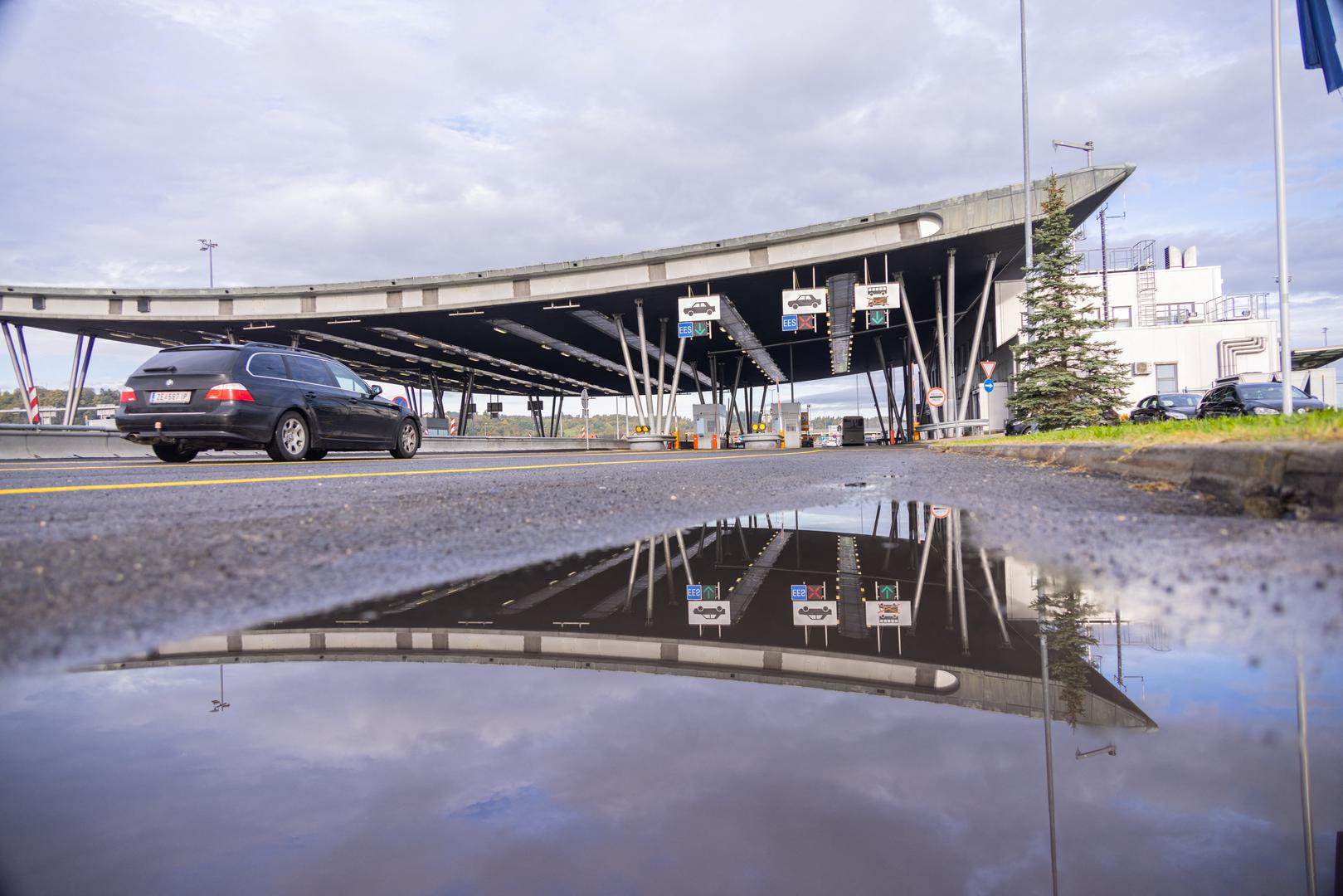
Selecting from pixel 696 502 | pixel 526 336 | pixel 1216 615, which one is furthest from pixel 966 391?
pixel 1216 615

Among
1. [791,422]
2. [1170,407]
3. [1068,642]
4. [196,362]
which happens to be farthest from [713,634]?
[791,422]

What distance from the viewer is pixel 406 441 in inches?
581

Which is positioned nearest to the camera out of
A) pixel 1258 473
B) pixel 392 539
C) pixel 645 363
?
pixel 392 539

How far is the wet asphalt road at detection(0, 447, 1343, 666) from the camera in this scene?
212 centimetres

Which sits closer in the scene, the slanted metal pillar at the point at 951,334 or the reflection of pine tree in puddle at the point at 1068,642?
the reflection of pine tree in puddle at the point at 1068,642

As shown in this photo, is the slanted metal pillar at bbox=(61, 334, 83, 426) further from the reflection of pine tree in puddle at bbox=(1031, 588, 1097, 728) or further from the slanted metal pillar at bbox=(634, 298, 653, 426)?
the reflection of pine tree in puddle at bbox=(1031, 588, 1097, 728)

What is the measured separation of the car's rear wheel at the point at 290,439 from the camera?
11.1 meters

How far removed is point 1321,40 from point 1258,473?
538 inches

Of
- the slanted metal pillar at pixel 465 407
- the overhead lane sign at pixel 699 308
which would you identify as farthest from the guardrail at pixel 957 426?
the slanted metal pillar at pixel 465 407

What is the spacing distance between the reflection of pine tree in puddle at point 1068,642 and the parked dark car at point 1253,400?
19.6 m

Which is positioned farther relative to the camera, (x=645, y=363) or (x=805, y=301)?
(x=645, y=363)

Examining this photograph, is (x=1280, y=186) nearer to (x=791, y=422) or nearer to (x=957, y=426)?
(x=957, y=426)

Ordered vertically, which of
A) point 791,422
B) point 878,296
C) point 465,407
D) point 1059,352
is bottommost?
point 791,422

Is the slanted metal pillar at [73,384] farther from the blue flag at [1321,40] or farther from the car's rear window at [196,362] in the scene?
the blue flag at [1321,40]
